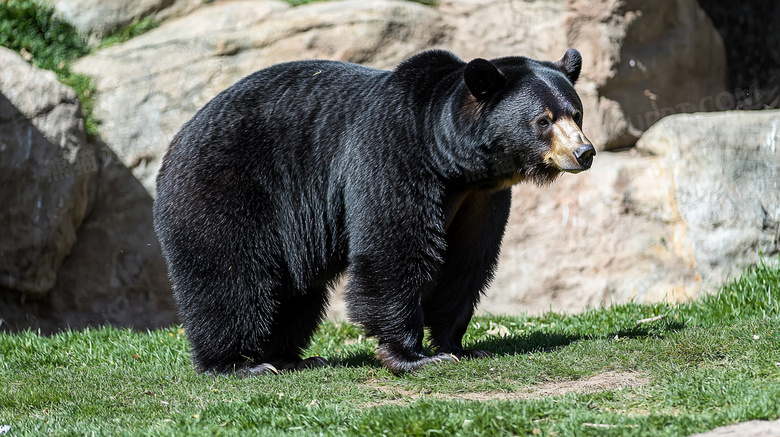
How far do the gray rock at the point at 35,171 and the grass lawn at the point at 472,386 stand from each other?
203cm

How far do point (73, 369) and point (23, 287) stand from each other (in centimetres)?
309

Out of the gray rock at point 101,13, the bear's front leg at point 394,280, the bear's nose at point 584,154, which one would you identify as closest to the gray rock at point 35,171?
the gray rock at point 101,13

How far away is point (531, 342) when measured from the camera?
20.2 feet

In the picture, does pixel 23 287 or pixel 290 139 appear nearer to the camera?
pixel 290 139

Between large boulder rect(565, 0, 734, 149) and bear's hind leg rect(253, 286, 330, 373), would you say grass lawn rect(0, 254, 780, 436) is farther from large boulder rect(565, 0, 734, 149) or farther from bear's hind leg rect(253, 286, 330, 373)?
large boulder rect(565, 0, 734, 149)

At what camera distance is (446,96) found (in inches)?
219

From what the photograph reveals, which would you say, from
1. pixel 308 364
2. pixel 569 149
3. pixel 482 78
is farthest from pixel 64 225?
pixel 569 149

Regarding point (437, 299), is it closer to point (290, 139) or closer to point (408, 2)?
point (290, 139)

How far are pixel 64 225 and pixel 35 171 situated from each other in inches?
25.5

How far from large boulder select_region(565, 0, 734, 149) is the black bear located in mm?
4336

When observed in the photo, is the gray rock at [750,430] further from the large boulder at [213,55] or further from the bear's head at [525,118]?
the large boulder at [213,55]

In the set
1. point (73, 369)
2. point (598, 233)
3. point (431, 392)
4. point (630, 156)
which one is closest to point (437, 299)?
point (431, 392)

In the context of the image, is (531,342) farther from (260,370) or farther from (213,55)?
(213,55)

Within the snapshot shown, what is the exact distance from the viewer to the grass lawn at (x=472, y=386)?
4.12 metres
